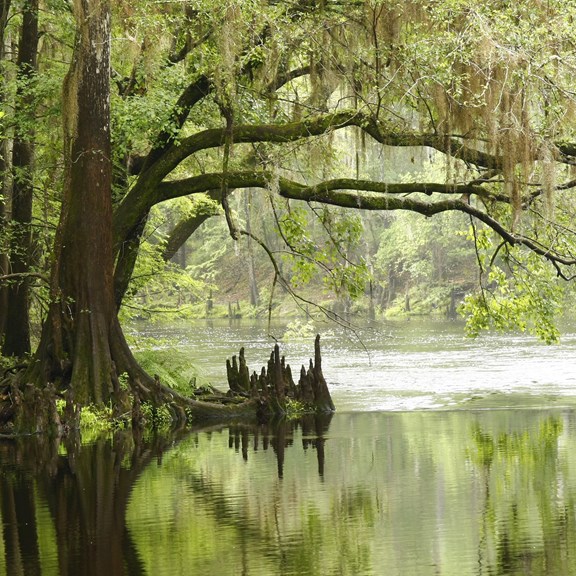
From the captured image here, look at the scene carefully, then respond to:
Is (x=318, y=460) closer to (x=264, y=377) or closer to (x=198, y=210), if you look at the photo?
(x=264, y=377)

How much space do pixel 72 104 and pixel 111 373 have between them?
315 cm

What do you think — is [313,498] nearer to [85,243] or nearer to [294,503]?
[294,503]

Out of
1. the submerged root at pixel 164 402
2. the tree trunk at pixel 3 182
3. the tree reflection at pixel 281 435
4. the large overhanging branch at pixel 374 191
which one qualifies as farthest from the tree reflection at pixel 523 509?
the tree trunk at pixel 3 182

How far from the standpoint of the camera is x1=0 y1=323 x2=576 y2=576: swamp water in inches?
306

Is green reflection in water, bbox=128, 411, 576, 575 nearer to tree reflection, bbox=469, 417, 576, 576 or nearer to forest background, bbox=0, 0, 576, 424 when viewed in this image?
tree reflection, bbox=469, 417, 576, 576

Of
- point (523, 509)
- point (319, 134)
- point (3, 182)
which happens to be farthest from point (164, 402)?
point (523, 509)

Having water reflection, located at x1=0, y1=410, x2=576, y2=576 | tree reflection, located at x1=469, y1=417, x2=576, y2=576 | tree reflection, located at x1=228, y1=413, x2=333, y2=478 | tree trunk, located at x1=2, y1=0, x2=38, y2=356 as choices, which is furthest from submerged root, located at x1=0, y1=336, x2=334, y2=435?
tree reflection, located at x1=469, y1=417, x2=576, y2=576

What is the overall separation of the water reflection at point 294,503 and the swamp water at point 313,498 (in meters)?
0.02

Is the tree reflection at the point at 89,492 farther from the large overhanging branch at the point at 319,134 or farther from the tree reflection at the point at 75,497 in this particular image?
the large overhanging branch at the point at 319,134

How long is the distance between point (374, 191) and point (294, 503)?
21.4 ft

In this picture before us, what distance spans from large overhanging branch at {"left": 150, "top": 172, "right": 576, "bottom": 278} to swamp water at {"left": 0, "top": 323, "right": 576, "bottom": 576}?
2269mm

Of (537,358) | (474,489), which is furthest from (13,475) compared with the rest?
(537,358)

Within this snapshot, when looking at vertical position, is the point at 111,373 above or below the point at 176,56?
below

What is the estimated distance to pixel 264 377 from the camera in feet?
56.1
